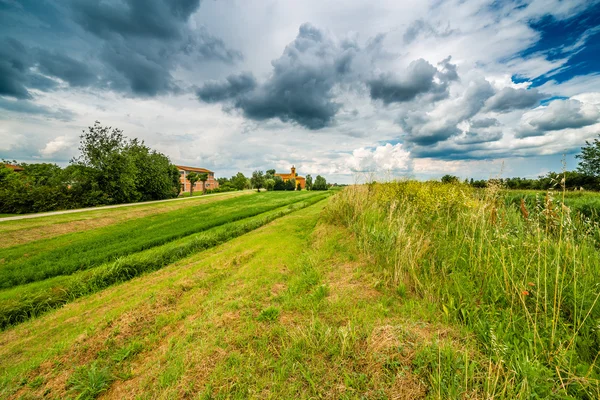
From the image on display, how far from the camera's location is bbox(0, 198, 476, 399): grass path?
8.50ft

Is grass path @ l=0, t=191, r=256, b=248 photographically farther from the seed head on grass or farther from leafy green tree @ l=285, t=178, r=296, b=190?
leafy green tree @ l=285, t=178, r=296, b=190

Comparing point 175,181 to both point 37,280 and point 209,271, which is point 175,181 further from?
point 209,271

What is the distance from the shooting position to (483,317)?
3131mm

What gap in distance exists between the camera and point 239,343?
334cm

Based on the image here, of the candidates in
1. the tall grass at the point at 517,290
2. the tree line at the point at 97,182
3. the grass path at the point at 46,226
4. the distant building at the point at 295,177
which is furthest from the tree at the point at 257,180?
the tall grass at the point at 517,290

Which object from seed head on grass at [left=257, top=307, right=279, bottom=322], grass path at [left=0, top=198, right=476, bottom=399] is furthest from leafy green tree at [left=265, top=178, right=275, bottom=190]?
seed head on grass at [left=257, top=307, right=279, bottom=322]

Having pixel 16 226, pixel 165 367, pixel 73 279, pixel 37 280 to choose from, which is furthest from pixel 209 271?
pixel 16 226

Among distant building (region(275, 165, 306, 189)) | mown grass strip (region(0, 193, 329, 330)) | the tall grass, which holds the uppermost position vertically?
distant building (region(275, 165, 306, 189))

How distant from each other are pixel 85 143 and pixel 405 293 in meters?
42.9

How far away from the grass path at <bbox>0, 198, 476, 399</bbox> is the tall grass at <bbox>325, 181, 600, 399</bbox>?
1.24 ft

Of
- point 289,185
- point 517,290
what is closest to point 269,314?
point 517,290

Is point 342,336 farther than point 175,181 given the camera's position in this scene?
No

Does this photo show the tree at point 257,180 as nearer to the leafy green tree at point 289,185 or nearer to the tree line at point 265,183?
the tree line at point 265,183

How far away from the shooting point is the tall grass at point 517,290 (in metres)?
2.11
